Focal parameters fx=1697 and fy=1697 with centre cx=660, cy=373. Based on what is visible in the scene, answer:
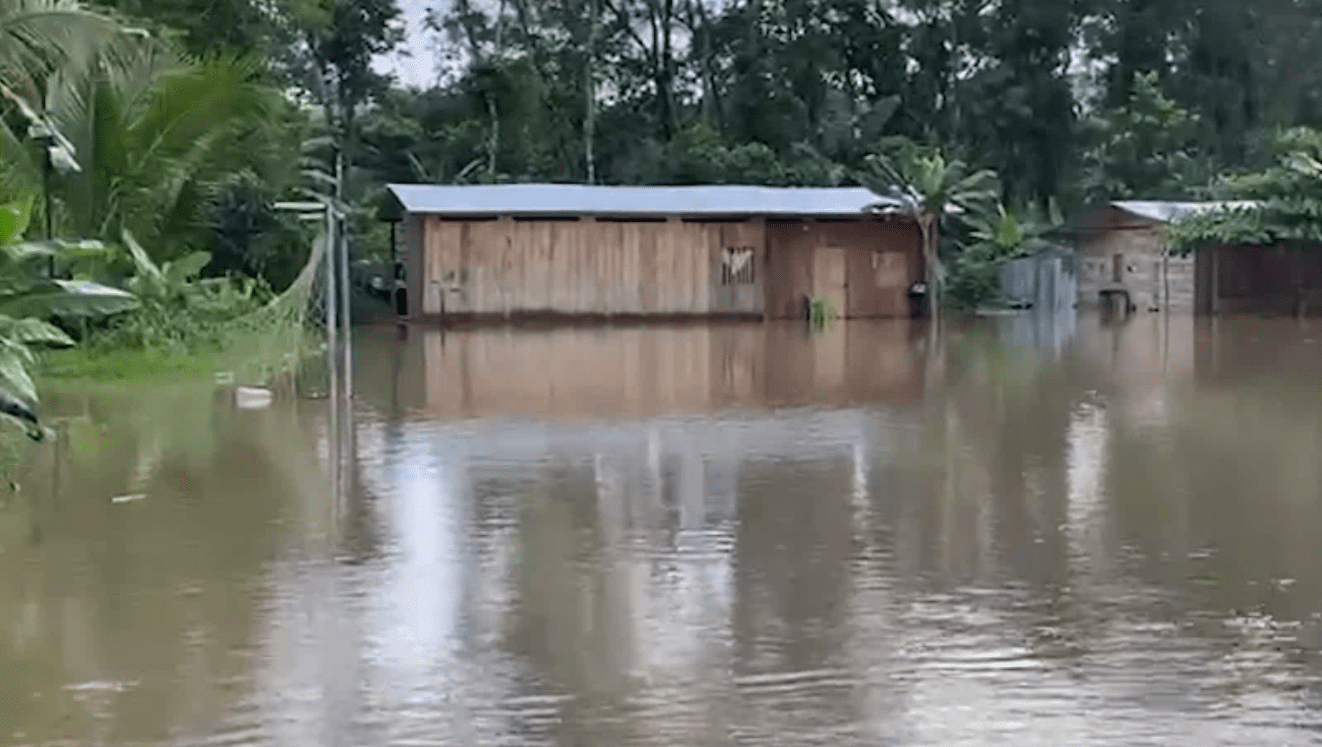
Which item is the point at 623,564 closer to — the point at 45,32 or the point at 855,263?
the point at 45,32

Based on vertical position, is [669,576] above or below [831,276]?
below

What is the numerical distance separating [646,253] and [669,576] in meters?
23.6

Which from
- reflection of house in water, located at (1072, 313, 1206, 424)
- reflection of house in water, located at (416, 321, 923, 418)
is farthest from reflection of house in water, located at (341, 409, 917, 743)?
reflection of house in water, located at (1072, 313, 1206, 424)

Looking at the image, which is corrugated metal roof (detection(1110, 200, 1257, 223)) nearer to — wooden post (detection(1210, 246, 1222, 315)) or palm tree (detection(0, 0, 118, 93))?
wooden post (detection(1210, 246, 1222, 315))

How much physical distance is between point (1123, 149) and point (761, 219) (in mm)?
16757

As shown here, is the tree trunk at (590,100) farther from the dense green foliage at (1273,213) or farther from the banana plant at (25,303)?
the banana plant at (25,303)

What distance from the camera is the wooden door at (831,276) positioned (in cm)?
3155

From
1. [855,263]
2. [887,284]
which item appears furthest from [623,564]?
[887,284]

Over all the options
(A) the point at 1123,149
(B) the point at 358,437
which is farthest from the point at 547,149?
(B) the point at 358,437

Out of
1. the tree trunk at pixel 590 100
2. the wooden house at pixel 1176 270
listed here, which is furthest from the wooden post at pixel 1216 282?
the tree trunk at pixel 590 100

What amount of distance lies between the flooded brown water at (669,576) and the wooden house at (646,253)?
15467 millimetres

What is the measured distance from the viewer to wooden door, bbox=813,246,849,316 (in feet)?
104

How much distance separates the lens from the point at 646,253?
30828mm

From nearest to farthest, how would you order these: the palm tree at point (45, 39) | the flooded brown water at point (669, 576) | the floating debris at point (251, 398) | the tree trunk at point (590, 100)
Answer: the flooded brown water at point (669, 576) → the palm tree at point (45, 39) → the floating debris at point (251, 398) → the tree trunk at point (590, 100)
